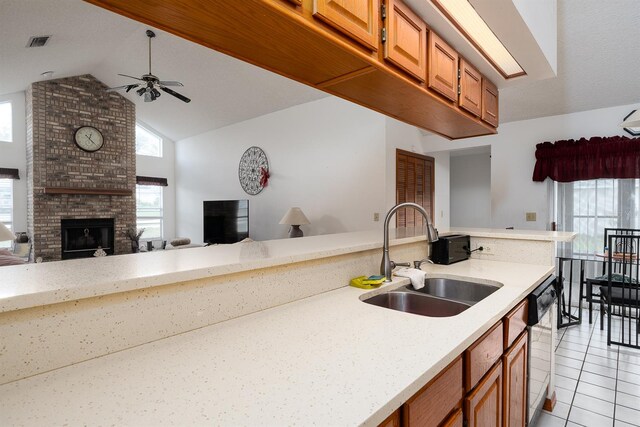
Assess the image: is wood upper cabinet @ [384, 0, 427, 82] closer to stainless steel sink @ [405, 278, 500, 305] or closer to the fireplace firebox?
stainless steel sink @ [405, 278, 500, 305]

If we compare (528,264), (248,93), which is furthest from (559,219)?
(248,93)

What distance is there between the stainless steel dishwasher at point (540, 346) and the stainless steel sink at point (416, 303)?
1.44 ft

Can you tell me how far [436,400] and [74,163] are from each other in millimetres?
7346

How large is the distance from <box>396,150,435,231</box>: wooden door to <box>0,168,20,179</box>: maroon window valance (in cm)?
671

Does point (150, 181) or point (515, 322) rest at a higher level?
point (150, 181)

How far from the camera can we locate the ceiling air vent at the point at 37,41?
4098 millimetres

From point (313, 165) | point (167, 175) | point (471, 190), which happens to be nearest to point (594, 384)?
point (313, 165)

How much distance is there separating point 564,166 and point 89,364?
4.97 metres

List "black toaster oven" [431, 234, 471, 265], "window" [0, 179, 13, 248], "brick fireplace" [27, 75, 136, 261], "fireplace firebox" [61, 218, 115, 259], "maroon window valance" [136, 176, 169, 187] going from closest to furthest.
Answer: "black toaster oven" [431, 234, 471, 265]
"brick fireplace" [27, 75, 136, 261]
"window" [0, 179, 13, 248]
"fireplace firebox" [61, 218, 115, 259]
"maroon window valance" [136, 176, 169, 187]

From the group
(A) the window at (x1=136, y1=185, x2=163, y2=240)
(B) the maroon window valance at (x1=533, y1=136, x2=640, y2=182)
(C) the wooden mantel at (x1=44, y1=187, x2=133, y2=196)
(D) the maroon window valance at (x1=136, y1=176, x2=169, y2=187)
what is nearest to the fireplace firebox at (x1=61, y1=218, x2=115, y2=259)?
(C) the wooden mantel at (x1=44, y1=187, x2=133, y2=196)

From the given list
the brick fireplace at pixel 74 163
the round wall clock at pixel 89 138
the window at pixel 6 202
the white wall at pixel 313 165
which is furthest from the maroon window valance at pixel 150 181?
the window at pixel 6 202

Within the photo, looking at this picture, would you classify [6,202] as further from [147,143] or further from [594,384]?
[594,384]

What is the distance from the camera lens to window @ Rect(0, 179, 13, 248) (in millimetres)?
5883

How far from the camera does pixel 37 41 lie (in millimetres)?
4207
